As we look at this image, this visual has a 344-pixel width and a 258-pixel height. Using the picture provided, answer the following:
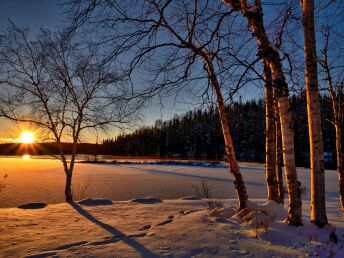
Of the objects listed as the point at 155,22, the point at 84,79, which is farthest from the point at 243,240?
the point at 84,79

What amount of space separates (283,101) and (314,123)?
1.89ft

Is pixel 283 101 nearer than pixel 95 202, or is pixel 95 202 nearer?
pixel 283 101

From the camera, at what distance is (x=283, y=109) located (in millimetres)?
4805

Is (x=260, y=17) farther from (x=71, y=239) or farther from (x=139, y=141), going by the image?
(x=139, y=141)

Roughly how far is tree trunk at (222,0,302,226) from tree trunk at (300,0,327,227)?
0.29m

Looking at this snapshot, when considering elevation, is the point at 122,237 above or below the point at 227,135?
below

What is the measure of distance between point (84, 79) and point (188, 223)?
714cm

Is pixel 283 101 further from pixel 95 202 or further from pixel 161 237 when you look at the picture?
pixel 95 202

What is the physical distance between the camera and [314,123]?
4496 millimetres

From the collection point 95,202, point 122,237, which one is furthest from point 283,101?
point 95,202

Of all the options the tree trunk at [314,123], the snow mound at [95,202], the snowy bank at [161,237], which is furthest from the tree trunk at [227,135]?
the snow mound at [95,202]

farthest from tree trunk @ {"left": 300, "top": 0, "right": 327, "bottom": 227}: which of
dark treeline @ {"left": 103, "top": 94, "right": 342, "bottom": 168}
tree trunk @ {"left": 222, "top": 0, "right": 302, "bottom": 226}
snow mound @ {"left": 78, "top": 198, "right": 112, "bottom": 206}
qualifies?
dark treeline @ {"left": 103, "top": 94, "right": 342, "bottom": 168}

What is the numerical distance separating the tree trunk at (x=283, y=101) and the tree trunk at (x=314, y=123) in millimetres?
290

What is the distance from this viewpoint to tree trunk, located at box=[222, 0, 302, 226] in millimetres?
4758
